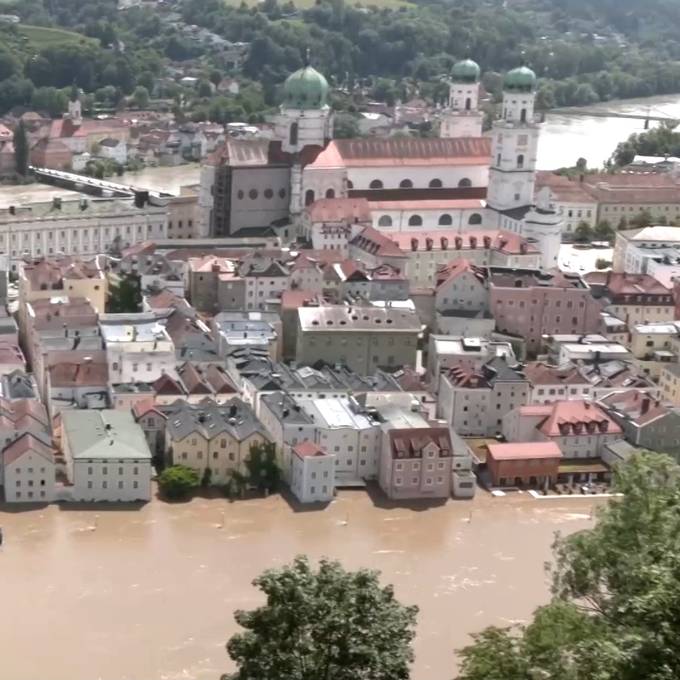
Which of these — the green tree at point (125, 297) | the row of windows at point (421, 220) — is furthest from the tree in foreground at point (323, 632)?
the row of windows at point (421, 220)

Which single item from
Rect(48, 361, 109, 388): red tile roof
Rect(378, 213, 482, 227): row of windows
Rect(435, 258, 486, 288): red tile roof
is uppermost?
Rect(435, 258, 486, 288): red tile roof

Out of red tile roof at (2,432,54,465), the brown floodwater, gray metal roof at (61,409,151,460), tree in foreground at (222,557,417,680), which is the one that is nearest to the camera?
tree in foreground at (222,557,417,680)

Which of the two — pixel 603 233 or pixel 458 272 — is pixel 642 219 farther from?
pixel 458 272

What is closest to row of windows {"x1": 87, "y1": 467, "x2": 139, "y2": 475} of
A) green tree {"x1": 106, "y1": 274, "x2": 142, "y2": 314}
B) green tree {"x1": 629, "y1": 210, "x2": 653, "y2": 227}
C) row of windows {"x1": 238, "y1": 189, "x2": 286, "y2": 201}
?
green tree {"x1": 106, "y1": 274, "x2": 142, "y2": 314}

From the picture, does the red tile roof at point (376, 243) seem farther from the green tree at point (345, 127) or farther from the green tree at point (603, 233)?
the green tree at point (345, 127)

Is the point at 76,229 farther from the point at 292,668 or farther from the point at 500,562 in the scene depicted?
the point at 292,668

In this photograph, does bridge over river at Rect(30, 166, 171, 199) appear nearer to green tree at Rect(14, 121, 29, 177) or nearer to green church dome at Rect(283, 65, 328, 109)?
green tree at Rect(14, 121, 29, 177)
